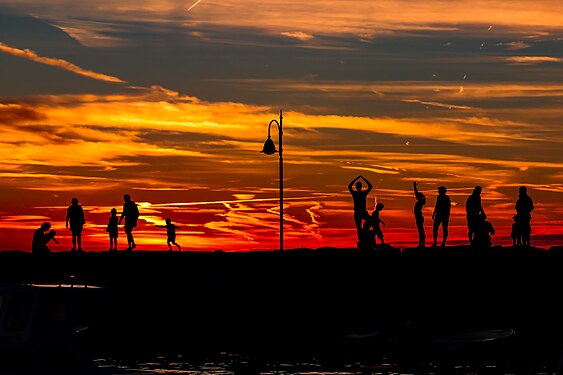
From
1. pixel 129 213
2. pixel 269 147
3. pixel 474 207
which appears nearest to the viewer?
pixel 474 207

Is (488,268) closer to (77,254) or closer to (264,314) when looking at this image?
(264,314)

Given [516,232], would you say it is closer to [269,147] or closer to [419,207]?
[419,207]

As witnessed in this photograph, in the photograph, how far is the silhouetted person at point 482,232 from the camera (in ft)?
162

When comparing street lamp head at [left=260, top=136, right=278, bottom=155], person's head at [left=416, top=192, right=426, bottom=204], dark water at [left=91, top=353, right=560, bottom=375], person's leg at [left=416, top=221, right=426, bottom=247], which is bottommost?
dark water at [left=91, top=353, right=560, bottom=375]

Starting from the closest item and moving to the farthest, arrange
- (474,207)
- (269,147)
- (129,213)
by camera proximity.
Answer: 1. (474,207)
2. (129,213)
3. (269,147)

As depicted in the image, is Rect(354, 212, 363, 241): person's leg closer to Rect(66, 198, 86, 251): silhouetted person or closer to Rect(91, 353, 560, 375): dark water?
Rect(91, 353, 560, 375): dark water

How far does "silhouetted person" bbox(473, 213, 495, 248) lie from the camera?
162 ft

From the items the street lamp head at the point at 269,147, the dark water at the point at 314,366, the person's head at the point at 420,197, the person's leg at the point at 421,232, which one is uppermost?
the street lamp head at the point at 269,147

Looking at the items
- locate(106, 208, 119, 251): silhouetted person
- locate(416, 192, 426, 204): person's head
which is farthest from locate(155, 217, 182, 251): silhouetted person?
locate(416, 192, 426, 204): person's head

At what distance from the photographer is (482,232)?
166 feet

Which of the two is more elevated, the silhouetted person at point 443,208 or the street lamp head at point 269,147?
the street lamp head at point 269,147

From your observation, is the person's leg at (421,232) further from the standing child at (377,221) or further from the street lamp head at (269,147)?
the street lamp head at (269,147)

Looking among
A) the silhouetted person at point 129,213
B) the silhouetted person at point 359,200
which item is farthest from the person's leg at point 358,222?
the silhouetted person at point 129,213

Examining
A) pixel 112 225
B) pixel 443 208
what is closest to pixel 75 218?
pixel 112 225
